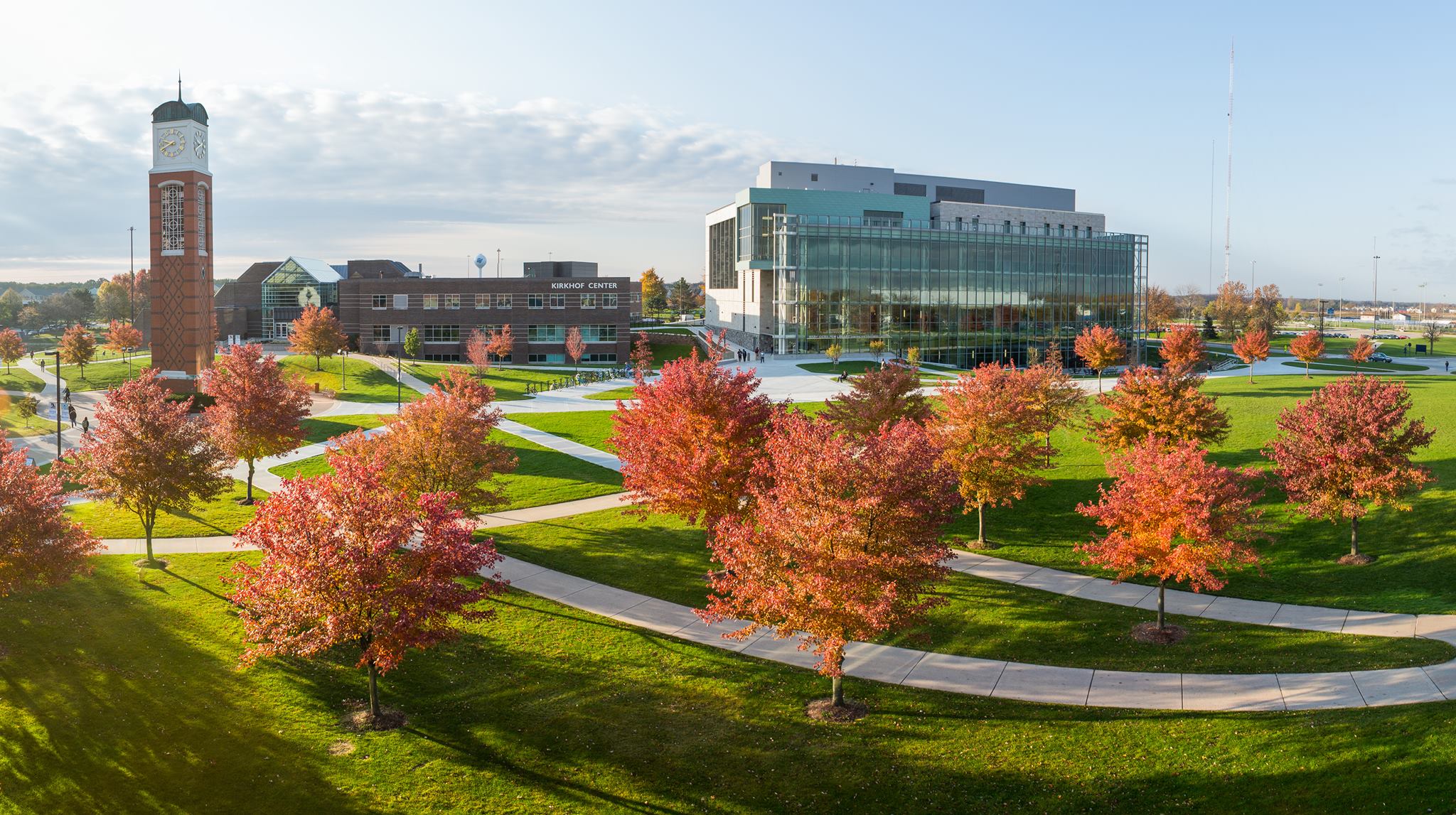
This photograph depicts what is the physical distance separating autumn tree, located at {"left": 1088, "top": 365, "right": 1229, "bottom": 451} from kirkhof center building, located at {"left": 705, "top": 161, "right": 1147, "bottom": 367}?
53.8 meters

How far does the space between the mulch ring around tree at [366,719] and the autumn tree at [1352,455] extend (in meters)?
23.4

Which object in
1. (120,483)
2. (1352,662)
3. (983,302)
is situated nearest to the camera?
(1352,662)

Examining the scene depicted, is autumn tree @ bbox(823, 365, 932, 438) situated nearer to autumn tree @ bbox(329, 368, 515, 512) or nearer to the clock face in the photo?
autumn tree @ bbox(329, 368, 515, 512)

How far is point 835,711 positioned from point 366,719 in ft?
28.6

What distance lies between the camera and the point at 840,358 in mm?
88188

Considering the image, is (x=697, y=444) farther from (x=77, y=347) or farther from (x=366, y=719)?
(x=77, y=347)

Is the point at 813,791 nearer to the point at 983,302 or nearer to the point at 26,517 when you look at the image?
the point at 26,517

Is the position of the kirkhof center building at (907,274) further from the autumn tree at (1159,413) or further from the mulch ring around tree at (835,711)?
the mulch ring around tree at (835,711)

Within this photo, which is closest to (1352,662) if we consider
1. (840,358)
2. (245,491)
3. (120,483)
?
(120,483)

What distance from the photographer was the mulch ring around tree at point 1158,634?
21.4 metres

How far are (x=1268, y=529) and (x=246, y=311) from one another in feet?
356

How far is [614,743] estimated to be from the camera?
1673 cm

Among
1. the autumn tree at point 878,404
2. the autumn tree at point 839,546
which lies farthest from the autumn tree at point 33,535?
the autumn tree at point 878,404

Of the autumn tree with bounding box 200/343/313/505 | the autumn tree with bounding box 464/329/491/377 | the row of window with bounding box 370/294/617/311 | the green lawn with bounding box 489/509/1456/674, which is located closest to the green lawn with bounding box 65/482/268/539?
the autumn tree with bounding box 200/343/313/505
